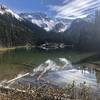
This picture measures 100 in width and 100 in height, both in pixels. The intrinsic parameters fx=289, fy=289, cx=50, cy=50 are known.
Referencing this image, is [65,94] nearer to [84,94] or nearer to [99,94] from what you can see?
[84,94]

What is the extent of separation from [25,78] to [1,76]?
484cm

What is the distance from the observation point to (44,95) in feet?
66.2

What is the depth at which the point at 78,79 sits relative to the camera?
44688 mm

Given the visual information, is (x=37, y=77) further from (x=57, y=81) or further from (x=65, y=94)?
(x=65, y=94)

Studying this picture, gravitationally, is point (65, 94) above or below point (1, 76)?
below

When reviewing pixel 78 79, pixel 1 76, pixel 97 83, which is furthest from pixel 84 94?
pixel 1 76

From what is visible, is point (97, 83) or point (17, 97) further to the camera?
point (97, 83)

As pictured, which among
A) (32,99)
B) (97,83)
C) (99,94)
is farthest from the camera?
(97,83)

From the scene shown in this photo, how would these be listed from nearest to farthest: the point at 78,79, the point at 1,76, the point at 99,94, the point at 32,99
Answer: the point at 32,99 → the point at 99,94 → the point at 78,79 → the point at 1,76

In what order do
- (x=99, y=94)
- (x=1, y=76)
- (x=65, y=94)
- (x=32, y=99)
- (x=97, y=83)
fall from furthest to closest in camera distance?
(x=1, y=76), (x=97, y=83), (x=99, y=94), (x=65, y=94), (x=32, y=99)

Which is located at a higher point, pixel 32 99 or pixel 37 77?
pixel 37 77

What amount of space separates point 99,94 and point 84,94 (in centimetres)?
1200

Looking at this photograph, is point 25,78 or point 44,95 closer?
point 44,95

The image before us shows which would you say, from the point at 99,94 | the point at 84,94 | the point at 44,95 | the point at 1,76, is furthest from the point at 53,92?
the point at 1,76
